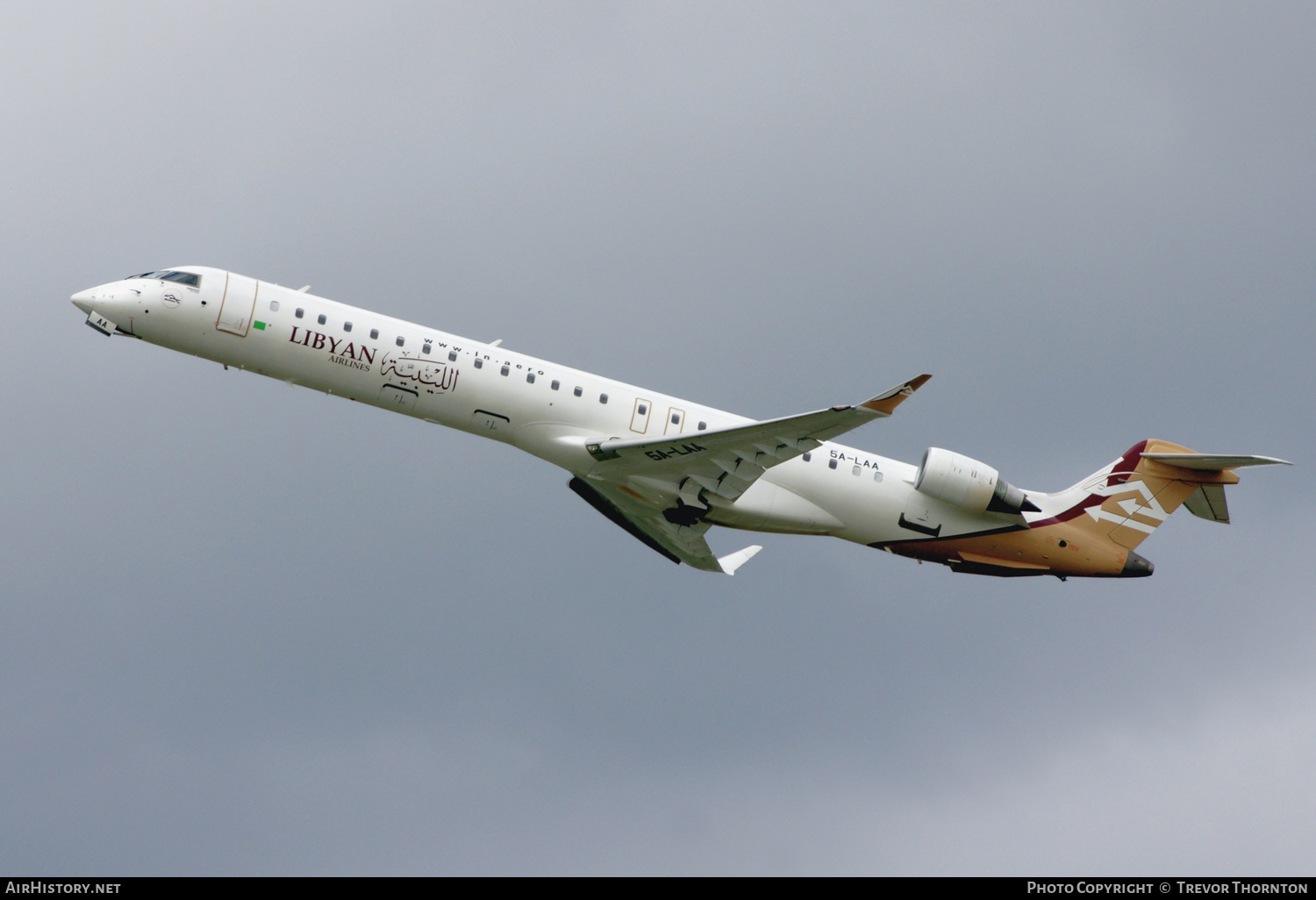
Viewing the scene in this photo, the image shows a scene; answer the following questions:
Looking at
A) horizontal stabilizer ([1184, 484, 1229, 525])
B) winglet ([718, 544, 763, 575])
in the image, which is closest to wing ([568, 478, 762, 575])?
winglet ([718, 544, 763, 575])

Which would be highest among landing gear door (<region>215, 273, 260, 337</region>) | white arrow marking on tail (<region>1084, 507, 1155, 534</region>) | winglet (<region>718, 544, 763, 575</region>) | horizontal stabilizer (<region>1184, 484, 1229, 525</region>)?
landing gear door (<region>215, 273, 260, 337</region>)

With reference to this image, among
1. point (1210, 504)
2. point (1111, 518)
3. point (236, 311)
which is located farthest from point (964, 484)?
point (236, 311)

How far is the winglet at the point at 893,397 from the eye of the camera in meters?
28.6

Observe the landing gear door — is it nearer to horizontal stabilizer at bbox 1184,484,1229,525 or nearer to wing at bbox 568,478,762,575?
wing at bbox 568,478,762,575

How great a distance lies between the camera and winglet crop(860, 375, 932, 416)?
28625 millimetres

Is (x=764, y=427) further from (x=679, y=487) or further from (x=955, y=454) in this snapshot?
(x=955, y=454)

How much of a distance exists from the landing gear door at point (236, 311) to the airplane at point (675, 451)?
1.3 inches

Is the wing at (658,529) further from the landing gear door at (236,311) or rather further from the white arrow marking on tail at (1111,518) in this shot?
the white arrow marking on tail at (1111,518)

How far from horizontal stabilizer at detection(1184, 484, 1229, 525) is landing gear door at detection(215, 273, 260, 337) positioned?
27.1 meters

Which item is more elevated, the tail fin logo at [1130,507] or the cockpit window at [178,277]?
the cockpit window at [178,277]

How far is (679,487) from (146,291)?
14.7 m

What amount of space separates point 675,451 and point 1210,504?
16.7m

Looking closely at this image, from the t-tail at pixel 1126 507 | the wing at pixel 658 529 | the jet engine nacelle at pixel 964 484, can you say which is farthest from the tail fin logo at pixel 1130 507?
the wing at pixel 658 529
